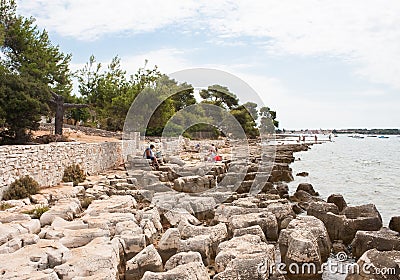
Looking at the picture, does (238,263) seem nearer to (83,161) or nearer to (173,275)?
(173,275)

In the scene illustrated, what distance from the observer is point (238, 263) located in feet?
20.6

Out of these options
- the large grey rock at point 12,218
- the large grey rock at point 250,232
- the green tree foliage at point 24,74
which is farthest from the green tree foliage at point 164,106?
the large grey rock at point 250,232

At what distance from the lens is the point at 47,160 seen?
14.1m

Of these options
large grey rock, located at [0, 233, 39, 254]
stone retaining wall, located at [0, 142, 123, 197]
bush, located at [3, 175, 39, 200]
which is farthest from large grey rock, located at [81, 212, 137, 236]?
stone retaining wall, located at [0, 142, 123, 197]

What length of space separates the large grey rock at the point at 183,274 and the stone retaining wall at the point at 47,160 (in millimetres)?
7555

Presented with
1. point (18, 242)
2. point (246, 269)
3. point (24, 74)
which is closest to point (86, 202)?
point (18, 242)

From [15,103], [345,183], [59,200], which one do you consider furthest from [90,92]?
[59,200]

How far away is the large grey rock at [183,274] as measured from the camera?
571 cm

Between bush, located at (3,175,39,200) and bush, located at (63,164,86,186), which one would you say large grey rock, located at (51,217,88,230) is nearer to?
bush, located at (3,175,39,200)

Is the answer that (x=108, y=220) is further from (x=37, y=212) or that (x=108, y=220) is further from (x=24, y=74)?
(x=24, y=74)

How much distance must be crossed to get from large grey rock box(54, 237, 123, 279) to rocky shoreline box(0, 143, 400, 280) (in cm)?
1

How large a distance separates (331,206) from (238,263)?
218 inches

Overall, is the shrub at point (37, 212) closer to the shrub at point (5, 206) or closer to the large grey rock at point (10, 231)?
the shrub at point (5, 206)

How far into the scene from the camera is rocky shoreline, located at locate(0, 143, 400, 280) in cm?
624
